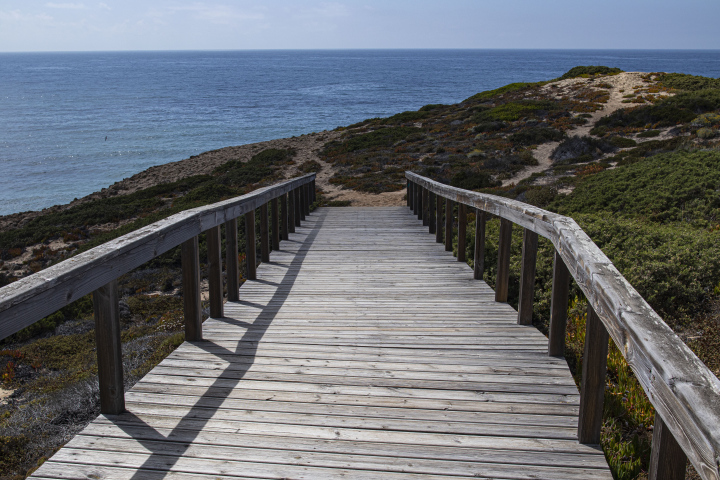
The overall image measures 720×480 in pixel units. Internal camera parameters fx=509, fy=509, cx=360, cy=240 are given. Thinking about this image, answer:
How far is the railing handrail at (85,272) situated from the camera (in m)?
1.77

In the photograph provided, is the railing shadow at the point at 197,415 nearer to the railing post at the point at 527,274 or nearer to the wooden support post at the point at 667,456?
the wooden support post at the point at 667,456

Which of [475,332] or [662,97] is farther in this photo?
[662,97]

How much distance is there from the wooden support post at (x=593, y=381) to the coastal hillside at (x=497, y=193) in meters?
0.40

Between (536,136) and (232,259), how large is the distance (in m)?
22.4

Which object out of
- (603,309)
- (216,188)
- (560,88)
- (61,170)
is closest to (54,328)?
(603,309)

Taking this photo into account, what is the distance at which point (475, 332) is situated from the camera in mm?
3908

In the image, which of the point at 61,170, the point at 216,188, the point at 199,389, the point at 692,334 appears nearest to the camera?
the point at 199,389

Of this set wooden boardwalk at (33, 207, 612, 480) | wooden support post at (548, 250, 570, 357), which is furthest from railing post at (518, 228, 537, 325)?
wooden support post at (548, 250, 570, 357)

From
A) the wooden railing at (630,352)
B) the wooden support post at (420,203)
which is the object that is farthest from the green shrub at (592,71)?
the wooden railing at (630,352)

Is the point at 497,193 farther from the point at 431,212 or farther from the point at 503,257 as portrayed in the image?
the point at 503,257

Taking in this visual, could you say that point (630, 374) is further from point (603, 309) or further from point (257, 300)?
point (257, 300)

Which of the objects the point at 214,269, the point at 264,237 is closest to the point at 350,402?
the point at 214,269

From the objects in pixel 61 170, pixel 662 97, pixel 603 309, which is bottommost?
pixel 61 170

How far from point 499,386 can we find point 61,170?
124ft
